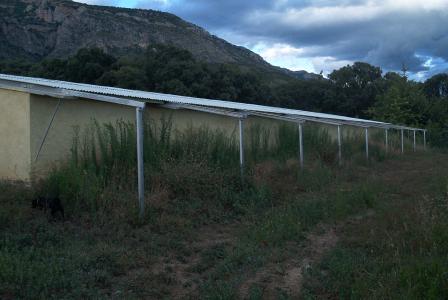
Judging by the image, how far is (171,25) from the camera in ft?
240

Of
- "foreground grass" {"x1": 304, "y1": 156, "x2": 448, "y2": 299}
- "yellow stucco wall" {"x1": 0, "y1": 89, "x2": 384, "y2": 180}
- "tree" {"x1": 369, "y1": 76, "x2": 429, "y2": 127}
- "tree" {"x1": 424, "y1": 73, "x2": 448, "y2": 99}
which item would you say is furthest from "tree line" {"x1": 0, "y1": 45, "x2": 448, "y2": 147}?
"foreground grass" {"x1": 304, "y1": 156, "x2": 448, "y2": 299}

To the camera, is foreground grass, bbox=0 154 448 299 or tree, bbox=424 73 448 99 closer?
foreground grass, bbox=0 154 448 299

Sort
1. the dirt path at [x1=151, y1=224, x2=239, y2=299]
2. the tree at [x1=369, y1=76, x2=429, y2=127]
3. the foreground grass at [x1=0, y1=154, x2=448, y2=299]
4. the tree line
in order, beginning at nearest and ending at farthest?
the foreground grass at [x1=0, y1=154, x2=448, y2=299], the dirt path at [x1=151, y1=224, x2=239, y2=299], the tree line, the tree at [x1=369, y1=76, x2=429, y2=127]

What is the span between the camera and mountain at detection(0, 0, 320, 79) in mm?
57281

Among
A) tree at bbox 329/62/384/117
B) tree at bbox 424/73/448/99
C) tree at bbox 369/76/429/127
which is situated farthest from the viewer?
tree at bbox 424/73/448/99

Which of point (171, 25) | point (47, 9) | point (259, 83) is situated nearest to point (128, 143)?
point (259, 83)

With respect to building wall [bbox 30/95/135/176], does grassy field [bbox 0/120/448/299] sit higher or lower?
lower

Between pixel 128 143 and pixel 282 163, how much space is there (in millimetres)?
4867

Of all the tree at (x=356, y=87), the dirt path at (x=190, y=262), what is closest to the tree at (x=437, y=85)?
the tree at (x=356, y=87)

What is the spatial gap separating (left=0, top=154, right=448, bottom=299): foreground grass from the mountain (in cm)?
4991

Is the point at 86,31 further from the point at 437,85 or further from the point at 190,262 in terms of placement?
the point at 190,262

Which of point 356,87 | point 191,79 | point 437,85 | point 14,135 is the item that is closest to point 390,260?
point 14,135

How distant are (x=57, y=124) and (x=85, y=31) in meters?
56.7

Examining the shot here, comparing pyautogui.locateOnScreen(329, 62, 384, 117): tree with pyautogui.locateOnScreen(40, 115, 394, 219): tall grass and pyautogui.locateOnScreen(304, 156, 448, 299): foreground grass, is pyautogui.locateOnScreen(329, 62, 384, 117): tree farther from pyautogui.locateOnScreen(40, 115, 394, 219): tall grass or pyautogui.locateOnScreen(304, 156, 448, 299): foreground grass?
pyautogui.locateOnScreen(304, 156, 448, 299): foreground grass
